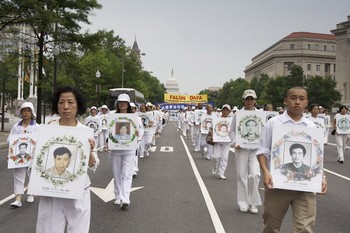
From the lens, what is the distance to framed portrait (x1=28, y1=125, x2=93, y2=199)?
4.01 m

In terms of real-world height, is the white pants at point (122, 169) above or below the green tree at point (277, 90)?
below

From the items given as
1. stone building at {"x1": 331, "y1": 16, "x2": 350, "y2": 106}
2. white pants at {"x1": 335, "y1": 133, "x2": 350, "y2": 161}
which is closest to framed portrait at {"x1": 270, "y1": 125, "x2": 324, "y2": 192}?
white pants at {"x1": 335, "y1": 133, "x2": 350, "y2": 161}

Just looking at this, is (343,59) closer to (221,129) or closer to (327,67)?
(327,67)

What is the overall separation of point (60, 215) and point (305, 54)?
129 meters

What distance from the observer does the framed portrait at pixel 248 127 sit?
7.96m

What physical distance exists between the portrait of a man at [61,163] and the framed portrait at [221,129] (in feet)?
26.0

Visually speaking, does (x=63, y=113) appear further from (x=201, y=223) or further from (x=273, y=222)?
(x=201, y=223)

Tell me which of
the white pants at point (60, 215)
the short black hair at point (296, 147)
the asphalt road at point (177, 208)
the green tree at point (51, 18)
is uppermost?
the green tree at point (51, 18)

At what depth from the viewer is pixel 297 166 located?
4.32 m

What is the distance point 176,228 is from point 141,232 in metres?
0.55

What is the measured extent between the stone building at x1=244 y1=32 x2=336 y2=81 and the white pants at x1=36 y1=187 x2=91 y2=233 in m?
125

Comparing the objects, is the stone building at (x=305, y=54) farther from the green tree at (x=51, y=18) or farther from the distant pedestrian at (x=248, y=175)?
the distant pedestrian at (x=248, y=175)

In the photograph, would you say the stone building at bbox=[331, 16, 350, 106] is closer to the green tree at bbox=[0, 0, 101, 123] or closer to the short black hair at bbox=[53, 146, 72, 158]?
the green tree at bbox=[0, 0, 101, 123]

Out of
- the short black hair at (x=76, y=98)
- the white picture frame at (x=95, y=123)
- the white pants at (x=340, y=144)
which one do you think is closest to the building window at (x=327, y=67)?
the white pants at (x=340, y=144)
